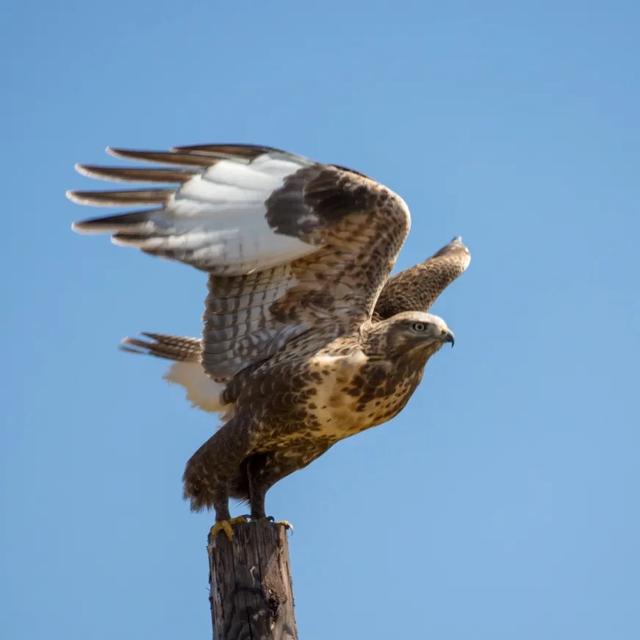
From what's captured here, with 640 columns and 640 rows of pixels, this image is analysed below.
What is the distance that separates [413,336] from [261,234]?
3.74ft

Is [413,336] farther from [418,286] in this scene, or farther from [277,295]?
[418,286]

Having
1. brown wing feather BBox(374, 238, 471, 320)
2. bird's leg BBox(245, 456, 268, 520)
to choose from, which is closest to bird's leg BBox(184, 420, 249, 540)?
bird's leg BBox(245, 456, 268, 520)

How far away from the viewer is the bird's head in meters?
7.68

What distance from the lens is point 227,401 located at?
26.9 feet

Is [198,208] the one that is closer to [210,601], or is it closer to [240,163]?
[240,163]

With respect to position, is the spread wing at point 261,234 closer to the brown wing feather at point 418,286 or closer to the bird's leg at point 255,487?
the bird's leg at point 255,487

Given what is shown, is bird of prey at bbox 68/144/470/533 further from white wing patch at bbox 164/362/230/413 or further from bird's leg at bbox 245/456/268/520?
white wing patch at bbox 164/362/230/413

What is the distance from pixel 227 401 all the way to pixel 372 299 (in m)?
1.08

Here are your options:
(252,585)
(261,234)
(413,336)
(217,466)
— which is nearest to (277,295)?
(261,234)

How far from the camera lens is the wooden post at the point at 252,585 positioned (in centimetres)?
670

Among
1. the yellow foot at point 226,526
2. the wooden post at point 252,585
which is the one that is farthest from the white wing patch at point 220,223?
the wooden post at point 252,585

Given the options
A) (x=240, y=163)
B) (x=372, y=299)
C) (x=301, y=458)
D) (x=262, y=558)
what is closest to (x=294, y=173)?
(x=240, y=163)

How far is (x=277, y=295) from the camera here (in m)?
8.30

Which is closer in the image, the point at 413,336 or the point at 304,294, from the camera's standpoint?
the point at 413,336
